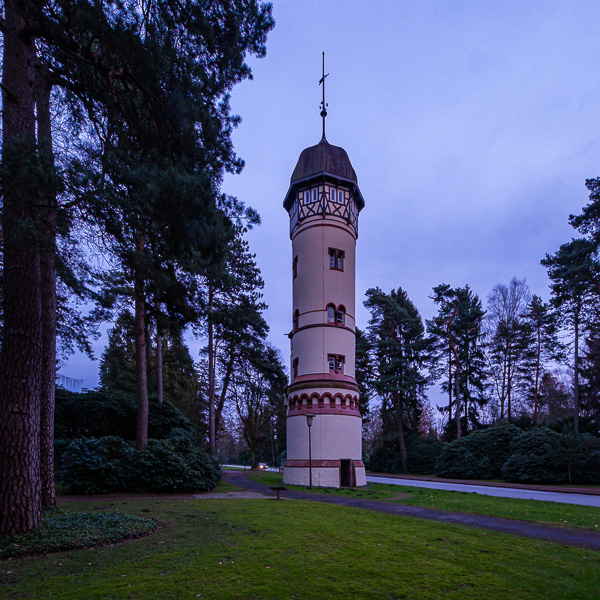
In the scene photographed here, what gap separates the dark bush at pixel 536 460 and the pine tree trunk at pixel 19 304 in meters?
27.2

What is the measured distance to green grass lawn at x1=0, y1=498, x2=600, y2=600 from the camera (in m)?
4.69

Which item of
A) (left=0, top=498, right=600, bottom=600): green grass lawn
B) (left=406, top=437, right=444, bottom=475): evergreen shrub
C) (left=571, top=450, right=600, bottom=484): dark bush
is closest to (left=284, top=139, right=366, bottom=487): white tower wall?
(left=571, top=450, right=600, bottom=484): dark bush

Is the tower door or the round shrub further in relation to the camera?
the tower door

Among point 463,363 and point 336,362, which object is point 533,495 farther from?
point 463,363

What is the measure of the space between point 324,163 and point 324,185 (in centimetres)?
118

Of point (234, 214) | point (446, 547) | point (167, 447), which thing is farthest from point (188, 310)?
point (167, 447)

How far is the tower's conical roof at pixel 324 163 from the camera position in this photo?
24.3 metres

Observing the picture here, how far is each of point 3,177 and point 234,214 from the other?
4.07 metres

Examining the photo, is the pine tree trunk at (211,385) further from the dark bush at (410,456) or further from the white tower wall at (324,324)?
the dark bush at (410,456)

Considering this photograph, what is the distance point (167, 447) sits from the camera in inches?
634

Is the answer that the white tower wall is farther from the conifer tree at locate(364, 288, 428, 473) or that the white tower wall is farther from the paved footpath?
the conifer tree at locate(364, 288, 428, 473)

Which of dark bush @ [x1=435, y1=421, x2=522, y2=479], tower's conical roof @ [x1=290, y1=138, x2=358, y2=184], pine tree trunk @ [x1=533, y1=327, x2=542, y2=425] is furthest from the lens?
pine tree trunk @ [x1=533, y1=327, x2=542, y2=425]

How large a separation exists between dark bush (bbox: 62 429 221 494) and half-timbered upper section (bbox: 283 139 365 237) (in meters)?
14.3

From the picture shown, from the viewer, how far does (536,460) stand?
27.2 m
